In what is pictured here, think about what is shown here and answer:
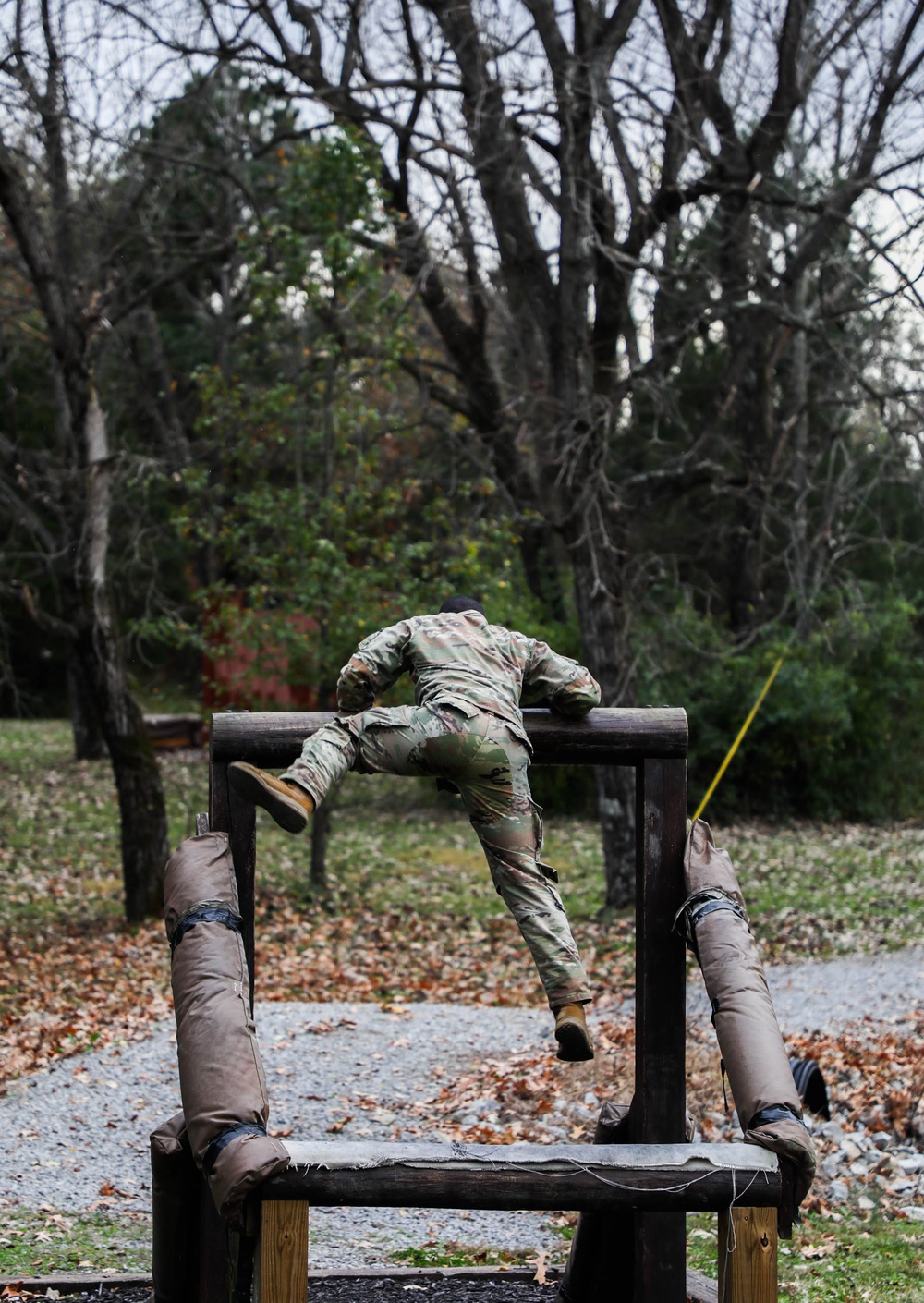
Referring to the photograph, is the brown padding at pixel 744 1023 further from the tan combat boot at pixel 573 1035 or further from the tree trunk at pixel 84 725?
the tree trunk at pixel 84 725

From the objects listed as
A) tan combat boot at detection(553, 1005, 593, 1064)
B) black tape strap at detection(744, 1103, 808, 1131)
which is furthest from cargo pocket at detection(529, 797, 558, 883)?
black tape strap at detection(744, 1103, 808, 1131)

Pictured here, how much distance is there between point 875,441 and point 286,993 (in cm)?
1320

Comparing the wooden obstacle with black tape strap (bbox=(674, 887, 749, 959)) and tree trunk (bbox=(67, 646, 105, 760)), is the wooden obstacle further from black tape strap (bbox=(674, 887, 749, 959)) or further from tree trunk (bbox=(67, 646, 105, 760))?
tree trunk (bbox=(67, 646, 105, 760))

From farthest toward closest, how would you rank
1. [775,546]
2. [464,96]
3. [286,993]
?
[775,546], [464,96], [286,993]

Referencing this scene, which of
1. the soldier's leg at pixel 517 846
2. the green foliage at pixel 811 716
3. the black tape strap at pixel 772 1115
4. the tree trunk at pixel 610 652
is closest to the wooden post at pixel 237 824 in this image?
the soldier's leg at pixel 517 846

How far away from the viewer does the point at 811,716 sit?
19188 mm

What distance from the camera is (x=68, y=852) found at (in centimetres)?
1658

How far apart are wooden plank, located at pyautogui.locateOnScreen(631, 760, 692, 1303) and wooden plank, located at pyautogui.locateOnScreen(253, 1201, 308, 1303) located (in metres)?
1.42

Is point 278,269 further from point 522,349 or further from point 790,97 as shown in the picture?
point 790,97

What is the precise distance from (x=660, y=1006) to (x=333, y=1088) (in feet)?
13.8

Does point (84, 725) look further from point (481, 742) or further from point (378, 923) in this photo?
point (481, 742)

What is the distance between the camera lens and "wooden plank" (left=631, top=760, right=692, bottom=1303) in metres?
4.45

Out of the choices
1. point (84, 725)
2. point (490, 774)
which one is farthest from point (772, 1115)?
point (84, 725)

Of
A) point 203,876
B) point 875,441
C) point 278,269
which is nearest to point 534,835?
point 203,876
